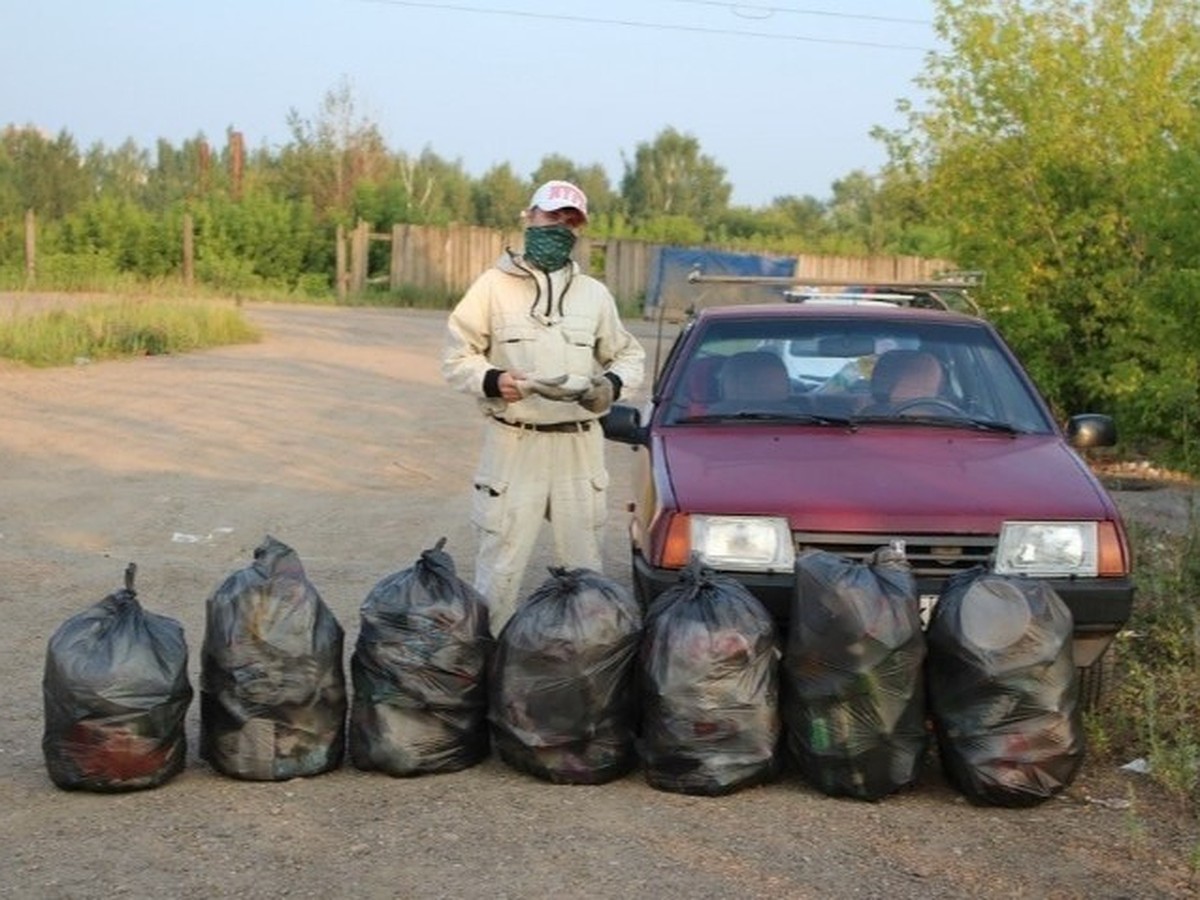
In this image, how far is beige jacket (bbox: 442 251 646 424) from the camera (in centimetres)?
663

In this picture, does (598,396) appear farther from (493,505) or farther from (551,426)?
(493,505)

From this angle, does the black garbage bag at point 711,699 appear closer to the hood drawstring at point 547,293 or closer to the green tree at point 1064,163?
the hood drawstring at point 547,293

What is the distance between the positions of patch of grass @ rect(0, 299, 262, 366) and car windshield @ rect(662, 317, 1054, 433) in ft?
51.7

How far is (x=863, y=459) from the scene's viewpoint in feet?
21.6

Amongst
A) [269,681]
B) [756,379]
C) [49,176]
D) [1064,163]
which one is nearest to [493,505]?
[269,681]

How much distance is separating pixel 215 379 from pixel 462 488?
8318 millimetres

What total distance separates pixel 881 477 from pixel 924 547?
15.8 inches

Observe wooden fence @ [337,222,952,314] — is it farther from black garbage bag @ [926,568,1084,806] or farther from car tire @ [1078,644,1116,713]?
black garbage bag @ [926,568,1084,806]

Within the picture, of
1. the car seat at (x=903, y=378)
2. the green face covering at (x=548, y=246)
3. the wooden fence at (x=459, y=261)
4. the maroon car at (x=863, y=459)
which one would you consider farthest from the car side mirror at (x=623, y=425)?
the wooden fence at (x=459, y=261)

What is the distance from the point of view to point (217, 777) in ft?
19.1

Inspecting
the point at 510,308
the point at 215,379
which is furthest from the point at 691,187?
the point at 510,308

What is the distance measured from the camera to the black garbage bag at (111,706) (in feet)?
18.2

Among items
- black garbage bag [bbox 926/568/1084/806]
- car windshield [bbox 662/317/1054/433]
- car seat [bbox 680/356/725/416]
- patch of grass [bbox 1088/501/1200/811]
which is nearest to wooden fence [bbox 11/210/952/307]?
A: patch of grass [bbox 1088/501/1200/811]

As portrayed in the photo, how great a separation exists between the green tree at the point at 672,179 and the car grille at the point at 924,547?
7107cm
